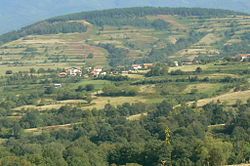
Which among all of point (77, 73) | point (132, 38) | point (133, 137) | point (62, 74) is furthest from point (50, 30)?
point (133, 137)

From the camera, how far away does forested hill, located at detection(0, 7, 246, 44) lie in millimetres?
164000

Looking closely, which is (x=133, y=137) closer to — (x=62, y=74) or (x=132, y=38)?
(x=62, y=74)

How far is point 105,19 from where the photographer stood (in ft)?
579

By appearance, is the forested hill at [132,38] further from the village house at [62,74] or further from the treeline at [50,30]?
the village house at [62,74]

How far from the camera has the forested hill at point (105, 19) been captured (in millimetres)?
164000

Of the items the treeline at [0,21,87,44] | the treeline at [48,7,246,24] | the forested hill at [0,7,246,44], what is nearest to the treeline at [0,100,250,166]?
the treeline at [0,21,87,44]

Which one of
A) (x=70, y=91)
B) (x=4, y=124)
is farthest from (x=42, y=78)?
(x=4, y=124)

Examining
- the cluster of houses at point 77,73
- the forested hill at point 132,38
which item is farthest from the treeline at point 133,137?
the forested hill at point 132,38

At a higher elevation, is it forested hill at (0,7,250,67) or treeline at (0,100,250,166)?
treeline at (0,100,250,166)

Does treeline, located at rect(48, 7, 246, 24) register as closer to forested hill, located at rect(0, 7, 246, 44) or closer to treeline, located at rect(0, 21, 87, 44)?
forested hill, located at rect(0, 7, 246, 44)

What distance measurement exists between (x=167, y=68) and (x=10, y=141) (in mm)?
39726

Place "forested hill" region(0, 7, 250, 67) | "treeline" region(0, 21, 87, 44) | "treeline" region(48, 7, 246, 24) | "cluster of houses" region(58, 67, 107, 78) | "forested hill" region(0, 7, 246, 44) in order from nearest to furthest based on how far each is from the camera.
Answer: "cluster of houses" region(58, 67, 107, 78)
"forested hill" region(0, 7, 250, 67)
"treeline" region(0, 21, 87, 44)
"forested hill" region(0, 7, 246, 44)
"treeline" region(48, 7, 246, 24)

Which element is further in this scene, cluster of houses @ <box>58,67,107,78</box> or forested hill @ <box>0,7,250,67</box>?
forested hill @ <box>0,7,250,67</box>

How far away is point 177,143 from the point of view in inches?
1756
